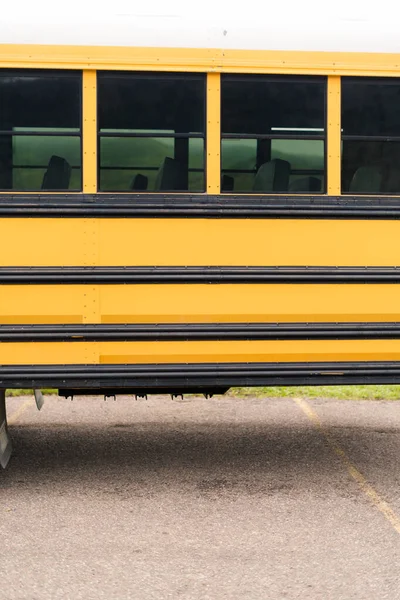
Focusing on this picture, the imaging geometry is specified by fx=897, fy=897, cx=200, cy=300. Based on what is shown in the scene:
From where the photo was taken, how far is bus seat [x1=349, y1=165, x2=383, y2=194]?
5.28 m

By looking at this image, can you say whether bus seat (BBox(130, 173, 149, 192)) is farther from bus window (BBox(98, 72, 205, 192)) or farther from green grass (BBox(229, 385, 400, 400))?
green grass (BBox(229, 385, 400, 400))

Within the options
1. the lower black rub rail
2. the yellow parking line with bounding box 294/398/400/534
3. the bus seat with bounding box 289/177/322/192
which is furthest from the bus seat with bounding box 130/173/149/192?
the yellow parking line with bounding box 294/398/400/534

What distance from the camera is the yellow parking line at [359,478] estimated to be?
4906 millimetres

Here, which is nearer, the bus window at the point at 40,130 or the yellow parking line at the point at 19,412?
the bus window at the point at 40,130

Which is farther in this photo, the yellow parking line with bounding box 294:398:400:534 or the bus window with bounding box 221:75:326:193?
the bus window with bounding box 221:75:326:193

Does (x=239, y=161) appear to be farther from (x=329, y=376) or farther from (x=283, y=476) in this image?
(x=283, y=476)

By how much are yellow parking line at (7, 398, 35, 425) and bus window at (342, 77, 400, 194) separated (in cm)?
361

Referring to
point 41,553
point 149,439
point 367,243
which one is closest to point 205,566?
point 41,553

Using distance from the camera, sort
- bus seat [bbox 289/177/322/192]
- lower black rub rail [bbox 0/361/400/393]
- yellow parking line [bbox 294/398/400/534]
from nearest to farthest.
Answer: yellow parking line [bbox 294/398/400/534], lower black rub rail [bbox 0/361/400/393], bus seat [bbox 289/177/322/192]

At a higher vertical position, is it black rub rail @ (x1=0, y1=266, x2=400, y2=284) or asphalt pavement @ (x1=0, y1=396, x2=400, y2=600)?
black rub rail @ (x1=0, y1=266, x2=400, y2=284)

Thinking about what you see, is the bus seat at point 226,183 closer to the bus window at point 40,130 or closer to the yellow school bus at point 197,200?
the yellow school bus at point 197,200

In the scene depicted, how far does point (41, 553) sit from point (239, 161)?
7.93ft

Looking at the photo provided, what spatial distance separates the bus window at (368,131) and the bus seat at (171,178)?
37.4 inches

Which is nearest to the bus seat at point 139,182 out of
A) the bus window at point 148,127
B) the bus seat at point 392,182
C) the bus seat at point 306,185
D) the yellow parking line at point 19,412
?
the bus window at point 148,127
